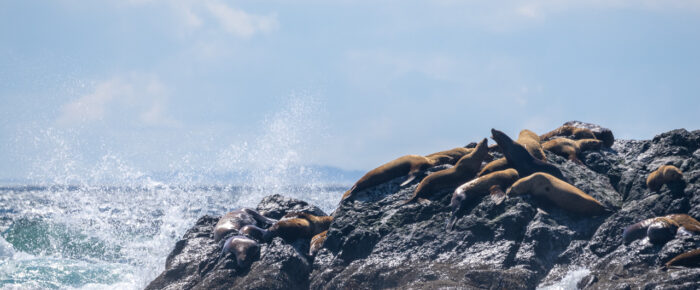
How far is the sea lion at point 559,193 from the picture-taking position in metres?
8.76

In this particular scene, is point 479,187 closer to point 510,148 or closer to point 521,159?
point 521,159

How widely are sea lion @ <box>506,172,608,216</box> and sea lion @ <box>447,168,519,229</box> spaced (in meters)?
0.33

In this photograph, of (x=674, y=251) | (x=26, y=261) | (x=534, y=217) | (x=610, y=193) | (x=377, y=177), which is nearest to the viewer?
(x=674, y=251)

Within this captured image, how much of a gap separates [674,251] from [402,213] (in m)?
3.91

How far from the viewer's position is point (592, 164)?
36.3ft

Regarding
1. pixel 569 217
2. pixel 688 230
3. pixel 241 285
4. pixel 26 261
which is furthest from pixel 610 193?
pixel 26 261

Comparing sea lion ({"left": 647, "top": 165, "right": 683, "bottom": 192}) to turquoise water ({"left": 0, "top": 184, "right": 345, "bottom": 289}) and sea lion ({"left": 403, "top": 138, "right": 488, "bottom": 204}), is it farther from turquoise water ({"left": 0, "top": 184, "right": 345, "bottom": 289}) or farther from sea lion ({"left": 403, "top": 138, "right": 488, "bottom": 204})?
turquoise water ({"left": 0, "top": 184, "right": 345, "bottom": 289})

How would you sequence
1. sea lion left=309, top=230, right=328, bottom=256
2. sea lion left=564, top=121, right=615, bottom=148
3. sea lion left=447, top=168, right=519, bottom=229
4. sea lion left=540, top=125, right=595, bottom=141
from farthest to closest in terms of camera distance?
sea lion left=540, top=125, right=595, bottom=141 < sea lion left=564, top=121, right=615, bottom=148 < sea lion left=309, top=230, right=328, bottom=256 < sea lion left=447, top=168, right=519, bottom=229

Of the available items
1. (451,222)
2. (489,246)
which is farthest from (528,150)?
(489,246)

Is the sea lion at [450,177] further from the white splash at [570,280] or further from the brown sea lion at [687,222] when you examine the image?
the brown sea lion at [687,222]

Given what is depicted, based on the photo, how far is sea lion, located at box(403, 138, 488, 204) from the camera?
10.0m

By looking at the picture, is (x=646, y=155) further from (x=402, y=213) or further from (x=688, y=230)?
(x=402, y=213)

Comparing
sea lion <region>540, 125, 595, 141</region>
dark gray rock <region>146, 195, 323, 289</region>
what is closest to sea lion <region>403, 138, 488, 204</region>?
dark gray rock <region>146, 195, 323, 289</region>

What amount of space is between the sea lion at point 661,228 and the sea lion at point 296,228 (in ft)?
16.3
